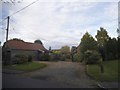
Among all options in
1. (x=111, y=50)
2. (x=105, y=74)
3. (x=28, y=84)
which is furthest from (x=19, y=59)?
(x=28, y=84)

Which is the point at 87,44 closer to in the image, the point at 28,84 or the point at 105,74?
the point at 105,74

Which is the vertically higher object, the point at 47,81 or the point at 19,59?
the point at 19,59

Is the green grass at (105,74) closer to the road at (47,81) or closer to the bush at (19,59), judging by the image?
the road at (47,81)

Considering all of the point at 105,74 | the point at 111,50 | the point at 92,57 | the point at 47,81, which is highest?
the point at 111,50

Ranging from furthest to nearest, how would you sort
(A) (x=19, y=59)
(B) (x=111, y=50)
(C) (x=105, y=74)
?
1. (B) (x=111, y=50)
2. (A) (x=19, y=59)
3. (C) (x=105, y=74)

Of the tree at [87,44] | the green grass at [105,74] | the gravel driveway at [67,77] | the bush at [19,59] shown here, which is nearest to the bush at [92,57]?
the tree at [87,44]

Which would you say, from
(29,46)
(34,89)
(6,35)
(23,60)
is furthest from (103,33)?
(34,89)

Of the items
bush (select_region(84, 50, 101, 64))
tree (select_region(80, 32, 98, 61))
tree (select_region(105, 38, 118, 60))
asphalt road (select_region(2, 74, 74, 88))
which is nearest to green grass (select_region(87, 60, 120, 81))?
asphalt road (select_region(2, 74, 74, 88))

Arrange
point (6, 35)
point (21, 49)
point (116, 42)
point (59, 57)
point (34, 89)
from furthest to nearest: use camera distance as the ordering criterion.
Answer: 1. point (59, 57)
2. point (21, 49)
3. point (116, 42)
4. point (6, 35)
5. point (34, 89)

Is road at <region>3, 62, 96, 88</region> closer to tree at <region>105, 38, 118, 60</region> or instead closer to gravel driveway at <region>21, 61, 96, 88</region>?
gravel driveway at <region>21, 61, 96, 88</region>

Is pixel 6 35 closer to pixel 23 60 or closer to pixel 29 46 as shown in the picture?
pixel 23 60

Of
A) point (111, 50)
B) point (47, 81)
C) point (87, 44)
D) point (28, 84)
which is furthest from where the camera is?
point (87, 44)

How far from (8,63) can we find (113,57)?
18.9 m

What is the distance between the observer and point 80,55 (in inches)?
1565
